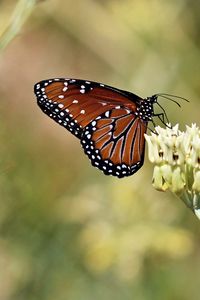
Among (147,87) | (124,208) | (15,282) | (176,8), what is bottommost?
(15,282)

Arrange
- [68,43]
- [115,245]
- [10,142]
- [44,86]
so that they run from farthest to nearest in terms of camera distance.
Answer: [68,43] < [115,245] < [10,142] < [44,86]

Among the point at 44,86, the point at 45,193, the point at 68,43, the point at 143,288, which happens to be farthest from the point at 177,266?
the point at 68,43

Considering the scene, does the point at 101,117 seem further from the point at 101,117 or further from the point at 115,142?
the point at 115,142

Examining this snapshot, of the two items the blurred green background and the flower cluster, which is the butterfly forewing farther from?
the flower cluster

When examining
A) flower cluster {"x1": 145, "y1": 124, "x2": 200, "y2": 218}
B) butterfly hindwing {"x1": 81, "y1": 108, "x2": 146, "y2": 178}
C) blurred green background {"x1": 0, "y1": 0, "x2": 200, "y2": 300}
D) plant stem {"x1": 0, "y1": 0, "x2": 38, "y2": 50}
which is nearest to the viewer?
flower cluster {"x1": 145, "y1": 124, "x2": 200, "y2": 218}

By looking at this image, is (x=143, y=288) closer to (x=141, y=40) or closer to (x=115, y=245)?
(x=115, y=245)

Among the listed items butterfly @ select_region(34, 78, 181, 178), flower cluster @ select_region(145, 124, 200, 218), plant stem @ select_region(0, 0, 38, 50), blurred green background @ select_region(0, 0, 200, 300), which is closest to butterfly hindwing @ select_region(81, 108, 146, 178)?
butterfly @ select_region(34, 78, 181, 178)

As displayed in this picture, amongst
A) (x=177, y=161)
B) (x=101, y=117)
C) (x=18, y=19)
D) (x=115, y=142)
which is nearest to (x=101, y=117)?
(x=101, y=117)

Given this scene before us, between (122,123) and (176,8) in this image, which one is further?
(176,8)
